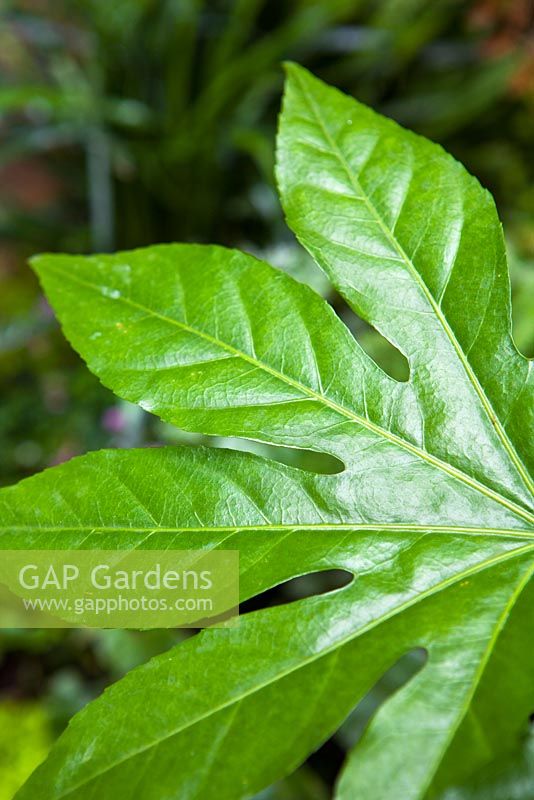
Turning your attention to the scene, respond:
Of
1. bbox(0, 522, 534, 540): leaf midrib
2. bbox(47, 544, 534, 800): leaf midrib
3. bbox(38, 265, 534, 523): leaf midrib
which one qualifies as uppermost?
bbox(38, 265, 534, 523): leaf midrib

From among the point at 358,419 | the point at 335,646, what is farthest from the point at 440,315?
the point at 335,646

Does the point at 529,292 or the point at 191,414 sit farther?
the point at 529,292

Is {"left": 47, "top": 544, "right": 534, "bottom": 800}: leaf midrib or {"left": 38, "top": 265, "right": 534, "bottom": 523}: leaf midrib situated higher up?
{"left": 38, "top": 265, "right": 534, "bottom": 523}: leaf midrib

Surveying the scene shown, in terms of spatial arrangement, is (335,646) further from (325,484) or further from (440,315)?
(440,315)

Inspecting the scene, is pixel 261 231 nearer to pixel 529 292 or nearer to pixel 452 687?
pixel 529 292

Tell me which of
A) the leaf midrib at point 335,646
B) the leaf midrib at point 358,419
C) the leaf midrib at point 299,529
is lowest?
the leaf midrib at point 335,646

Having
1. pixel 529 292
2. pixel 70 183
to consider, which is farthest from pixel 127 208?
pixel 529 292
